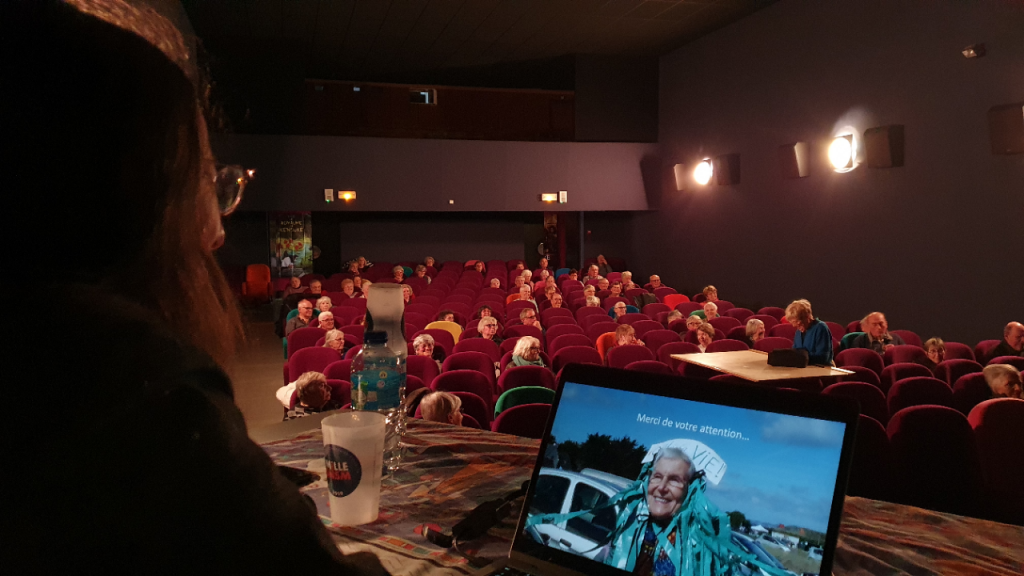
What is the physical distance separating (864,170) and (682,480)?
9.98 metres

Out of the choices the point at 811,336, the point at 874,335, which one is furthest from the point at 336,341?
the point at 874,335

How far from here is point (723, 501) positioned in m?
1.02

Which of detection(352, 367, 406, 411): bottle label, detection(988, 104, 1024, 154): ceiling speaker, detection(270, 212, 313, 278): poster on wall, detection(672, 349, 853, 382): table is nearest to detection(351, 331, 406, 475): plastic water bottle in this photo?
detection(352, 367, 406, 411): bottle label

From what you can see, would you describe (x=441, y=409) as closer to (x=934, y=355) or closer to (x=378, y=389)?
(x=378, y=389)

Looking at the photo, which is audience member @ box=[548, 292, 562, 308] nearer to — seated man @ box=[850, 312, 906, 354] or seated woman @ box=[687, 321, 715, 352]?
seated woman @ box=[687, 321, 715, 352]

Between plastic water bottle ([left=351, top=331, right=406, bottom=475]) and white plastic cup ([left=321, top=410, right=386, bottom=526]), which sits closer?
white plastic cup ([left=321, top=410, right=386, bottom=526])

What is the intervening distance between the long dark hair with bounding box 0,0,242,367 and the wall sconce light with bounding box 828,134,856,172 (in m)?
10.6

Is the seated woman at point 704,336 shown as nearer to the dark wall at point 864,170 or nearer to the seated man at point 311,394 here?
the dark wall at point 864,170

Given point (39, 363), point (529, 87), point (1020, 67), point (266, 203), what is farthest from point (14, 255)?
point (529, 87)

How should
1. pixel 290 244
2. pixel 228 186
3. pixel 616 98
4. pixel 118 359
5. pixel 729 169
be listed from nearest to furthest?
1. pixel 118 359
2. pixel 228 186
3. pixel 729 169
4. pixel 616 98
5. pixel 290 244

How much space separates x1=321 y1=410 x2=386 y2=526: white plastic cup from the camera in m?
1.31

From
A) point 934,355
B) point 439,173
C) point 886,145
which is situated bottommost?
point 934,355

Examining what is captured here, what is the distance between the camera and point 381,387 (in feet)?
5.90

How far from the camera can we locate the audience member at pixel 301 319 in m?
7.23
